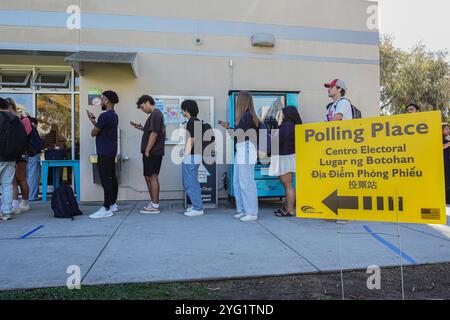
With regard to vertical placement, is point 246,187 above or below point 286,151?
below

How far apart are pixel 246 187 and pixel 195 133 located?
3.79ft

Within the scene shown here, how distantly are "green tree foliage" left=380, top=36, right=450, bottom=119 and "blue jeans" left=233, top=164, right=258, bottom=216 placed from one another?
1641cm

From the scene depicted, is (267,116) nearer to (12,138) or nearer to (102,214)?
(102,214)

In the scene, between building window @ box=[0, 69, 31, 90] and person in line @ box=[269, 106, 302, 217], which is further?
building window @ box=[0, 69, 31, 90]

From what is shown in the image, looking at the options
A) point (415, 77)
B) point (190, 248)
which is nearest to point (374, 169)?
point (190, 248)

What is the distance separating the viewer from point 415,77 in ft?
60.0

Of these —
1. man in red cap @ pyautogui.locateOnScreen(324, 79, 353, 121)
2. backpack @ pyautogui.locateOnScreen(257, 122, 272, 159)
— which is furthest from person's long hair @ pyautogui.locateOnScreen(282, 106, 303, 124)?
man in red cap @ pyautogui.locateOnScreen(324, 79, 353, 121)

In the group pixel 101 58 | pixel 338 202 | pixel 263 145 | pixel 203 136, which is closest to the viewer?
pixel 338 202

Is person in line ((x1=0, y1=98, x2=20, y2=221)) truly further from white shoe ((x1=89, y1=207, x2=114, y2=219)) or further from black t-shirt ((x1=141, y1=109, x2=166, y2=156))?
black t-shirt ((x1=141, y1=109, x2=166, y2=156))

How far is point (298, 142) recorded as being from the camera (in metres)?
2.99

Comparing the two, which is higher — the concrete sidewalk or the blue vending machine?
the blue vending machine

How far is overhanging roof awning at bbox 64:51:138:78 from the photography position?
6.16 m

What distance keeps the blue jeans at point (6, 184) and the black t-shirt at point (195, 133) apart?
2.64 metres

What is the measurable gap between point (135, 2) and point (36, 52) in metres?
2.17
